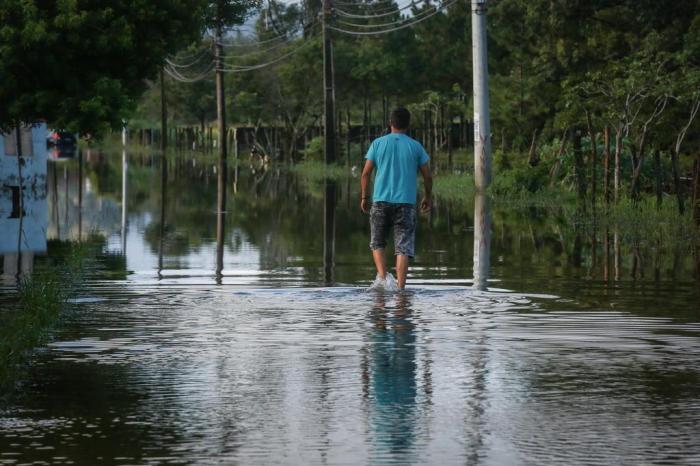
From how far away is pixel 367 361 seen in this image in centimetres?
1088

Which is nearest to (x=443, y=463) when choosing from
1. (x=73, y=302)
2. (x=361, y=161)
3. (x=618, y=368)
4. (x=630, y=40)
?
(x=618, y=368)

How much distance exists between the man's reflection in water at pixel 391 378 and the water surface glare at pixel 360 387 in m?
0.02

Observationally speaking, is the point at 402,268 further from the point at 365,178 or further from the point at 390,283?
the point at 365,178

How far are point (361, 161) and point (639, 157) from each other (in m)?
31.3

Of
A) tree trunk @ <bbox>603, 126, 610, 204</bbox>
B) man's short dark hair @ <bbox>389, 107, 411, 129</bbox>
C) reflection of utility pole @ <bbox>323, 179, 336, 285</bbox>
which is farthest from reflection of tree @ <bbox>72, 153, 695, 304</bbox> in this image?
man's short dark hair @ <bbox>389, 107, 411, 129</bbox>

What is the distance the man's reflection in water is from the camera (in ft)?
26.8

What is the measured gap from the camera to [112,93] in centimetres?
2497

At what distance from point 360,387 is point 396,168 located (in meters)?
6.52

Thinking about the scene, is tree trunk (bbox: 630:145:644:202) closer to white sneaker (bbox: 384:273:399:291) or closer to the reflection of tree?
the reflection of tree

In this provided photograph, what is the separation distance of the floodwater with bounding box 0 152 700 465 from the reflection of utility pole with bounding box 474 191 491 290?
0.11 metres

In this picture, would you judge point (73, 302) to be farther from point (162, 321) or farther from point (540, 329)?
point (540, 329)

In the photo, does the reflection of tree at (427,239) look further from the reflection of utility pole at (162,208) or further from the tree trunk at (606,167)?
the tree trunk at (606,167)

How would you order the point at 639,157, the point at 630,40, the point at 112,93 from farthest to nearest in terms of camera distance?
the point at 630,40, the point at 639,157, the point at 112,93

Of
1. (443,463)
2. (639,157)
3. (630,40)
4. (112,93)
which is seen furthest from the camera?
(630,40)
